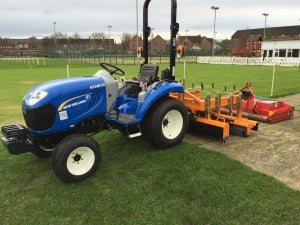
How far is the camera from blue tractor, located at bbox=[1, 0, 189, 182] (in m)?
3.88

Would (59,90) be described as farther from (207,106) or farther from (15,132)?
(207,106)

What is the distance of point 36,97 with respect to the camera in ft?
12.7

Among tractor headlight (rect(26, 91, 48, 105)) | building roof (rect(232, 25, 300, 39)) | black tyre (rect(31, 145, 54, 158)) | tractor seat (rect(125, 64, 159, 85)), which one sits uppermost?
building roof (rect(232, 25, 300, 39))

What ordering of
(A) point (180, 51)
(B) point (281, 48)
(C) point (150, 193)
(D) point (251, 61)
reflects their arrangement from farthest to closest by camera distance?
(B) point (281, 48) → (D) point (251, 61) → (A) point (180, 51) → (C) point (150, 193)

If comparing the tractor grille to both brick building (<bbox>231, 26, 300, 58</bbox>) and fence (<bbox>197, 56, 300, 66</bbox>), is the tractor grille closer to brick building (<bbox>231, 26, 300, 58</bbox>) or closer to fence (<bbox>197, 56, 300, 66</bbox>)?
fence (<bbox>197, 56, 300, 66</bbox>)

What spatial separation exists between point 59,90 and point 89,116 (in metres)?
0.59

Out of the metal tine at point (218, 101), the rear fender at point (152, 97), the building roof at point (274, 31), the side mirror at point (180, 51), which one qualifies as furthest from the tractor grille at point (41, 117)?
the building roof at point (274, 31)

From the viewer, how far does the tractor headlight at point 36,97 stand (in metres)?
3.83

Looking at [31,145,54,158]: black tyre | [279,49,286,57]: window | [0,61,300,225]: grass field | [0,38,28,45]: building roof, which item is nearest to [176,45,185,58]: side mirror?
[0,61,300,225]: grass field

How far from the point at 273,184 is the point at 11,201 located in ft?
10.5

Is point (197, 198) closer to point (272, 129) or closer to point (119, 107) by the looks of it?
point (119, 107)

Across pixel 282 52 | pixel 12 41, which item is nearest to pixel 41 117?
pixel 282 52

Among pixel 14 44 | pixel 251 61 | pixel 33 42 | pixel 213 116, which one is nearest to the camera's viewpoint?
pixel 213 116

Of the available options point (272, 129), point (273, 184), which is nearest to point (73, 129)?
point (273, 184)
